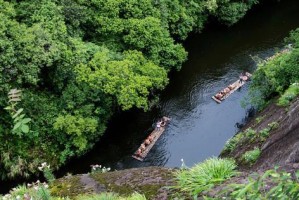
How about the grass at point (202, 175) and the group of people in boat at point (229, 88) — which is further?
the group of people in boat at point (229, 88)

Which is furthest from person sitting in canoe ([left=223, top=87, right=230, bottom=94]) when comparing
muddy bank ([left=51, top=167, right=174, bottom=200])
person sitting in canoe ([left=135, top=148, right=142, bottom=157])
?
muddy bank ([left=51, top=167, right=174, bottom=200])

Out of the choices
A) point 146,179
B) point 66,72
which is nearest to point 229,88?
point 66,72

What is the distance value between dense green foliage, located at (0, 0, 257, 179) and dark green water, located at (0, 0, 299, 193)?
1.81 m

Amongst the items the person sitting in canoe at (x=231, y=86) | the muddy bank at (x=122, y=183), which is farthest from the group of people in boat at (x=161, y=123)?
the muddy bank at (x=122, y=183)

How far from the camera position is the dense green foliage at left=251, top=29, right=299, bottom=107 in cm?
2092

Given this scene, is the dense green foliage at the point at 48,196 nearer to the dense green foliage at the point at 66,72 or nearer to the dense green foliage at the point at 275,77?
the dense green foliage at the point at 66,72

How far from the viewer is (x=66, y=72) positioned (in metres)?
Result: 21.3

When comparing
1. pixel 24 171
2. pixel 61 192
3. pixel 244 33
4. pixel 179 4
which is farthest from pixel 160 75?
pixel 61 192

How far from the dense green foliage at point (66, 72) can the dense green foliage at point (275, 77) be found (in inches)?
200

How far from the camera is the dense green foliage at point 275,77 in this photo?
20.9m

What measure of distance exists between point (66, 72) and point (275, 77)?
34.5ft

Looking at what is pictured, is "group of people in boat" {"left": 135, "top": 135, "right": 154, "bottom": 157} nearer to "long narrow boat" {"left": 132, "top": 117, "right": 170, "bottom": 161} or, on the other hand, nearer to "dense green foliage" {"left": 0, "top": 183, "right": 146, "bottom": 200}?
"long narrow boat" {"left": 132, "top": 117, "right": 170, "bottom": 161}

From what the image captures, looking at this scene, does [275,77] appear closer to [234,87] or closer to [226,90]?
[226,90]

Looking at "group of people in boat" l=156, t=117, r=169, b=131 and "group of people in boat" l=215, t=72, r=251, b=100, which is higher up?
"group of people in boat" l=215, t=72, r=251, b=100
